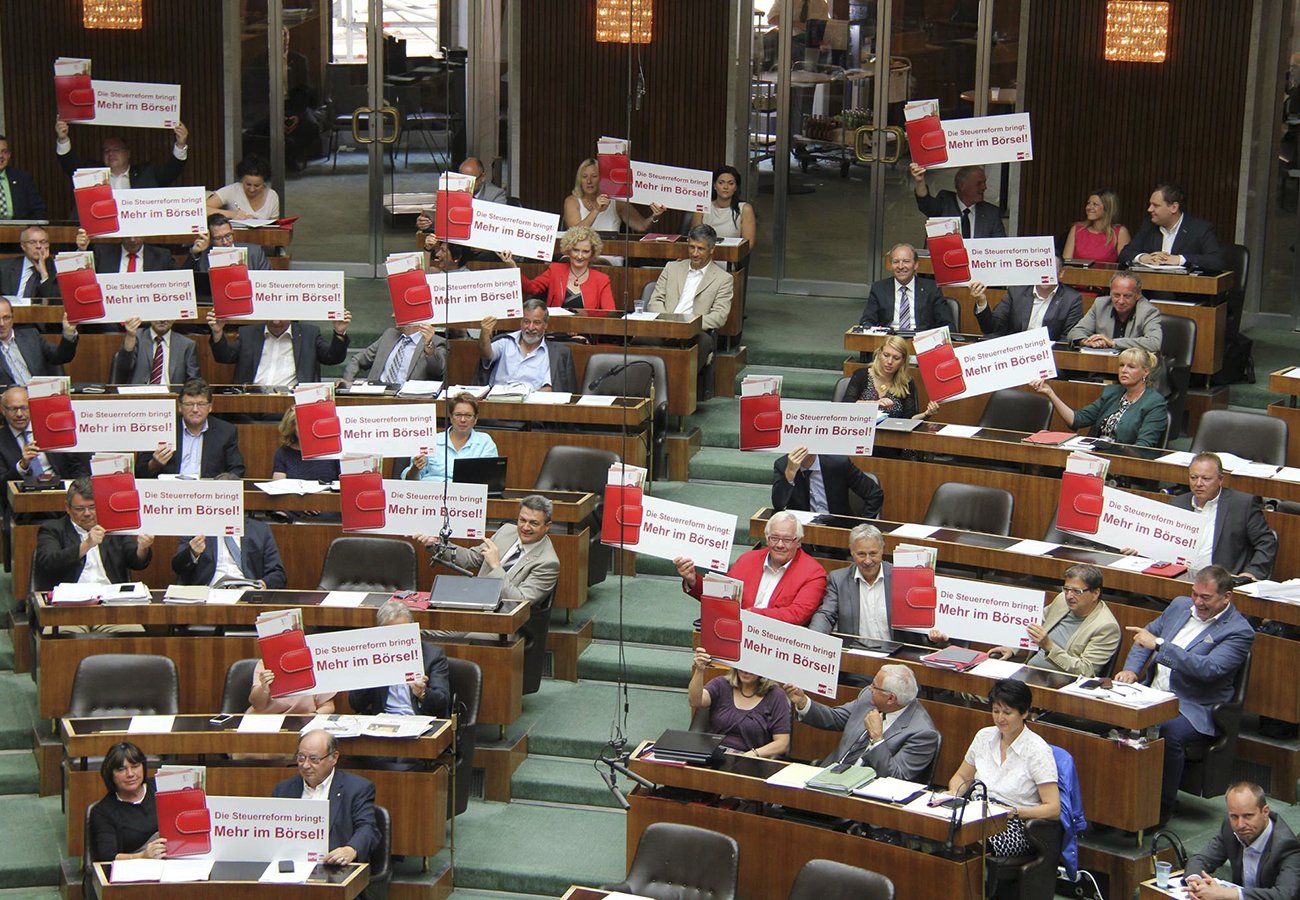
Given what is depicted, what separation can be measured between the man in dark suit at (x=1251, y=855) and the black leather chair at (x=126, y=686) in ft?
14.2

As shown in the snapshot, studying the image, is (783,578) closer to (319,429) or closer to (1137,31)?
(319,429)

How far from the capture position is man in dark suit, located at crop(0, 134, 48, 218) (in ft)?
40.4

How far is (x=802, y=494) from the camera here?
9555 millimetres

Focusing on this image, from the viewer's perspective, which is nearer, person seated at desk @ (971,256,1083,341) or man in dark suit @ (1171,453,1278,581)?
man in dark suit @ (1171,453,1278,581)

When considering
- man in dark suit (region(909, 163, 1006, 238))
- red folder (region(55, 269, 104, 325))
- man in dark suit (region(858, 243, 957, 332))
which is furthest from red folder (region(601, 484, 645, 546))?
man in dark suit (region(909, 163, 1006, 238))

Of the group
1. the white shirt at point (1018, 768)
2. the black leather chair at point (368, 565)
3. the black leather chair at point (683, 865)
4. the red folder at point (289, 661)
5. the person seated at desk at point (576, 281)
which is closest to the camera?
the black leather chair at point (683, 865)

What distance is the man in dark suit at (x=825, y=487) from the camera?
31.2 feet

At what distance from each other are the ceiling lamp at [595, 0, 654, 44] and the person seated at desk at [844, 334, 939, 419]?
449 cm

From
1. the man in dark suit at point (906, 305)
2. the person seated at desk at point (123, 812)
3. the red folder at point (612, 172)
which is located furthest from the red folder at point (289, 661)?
the red folder at point (612, 172)

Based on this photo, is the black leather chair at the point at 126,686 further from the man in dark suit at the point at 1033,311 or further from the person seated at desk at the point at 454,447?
the man in dark suit at the point at 1033,311

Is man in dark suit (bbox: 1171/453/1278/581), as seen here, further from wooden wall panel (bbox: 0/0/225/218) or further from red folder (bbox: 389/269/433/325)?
wooden wall panel (bbox: 0/0/225/218)

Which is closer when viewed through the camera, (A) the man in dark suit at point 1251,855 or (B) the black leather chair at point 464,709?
(A) the man in dark suit at point 1251,855

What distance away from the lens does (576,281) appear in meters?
11.4

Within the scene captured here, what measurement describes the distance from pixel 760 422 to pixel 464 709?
2.06m
